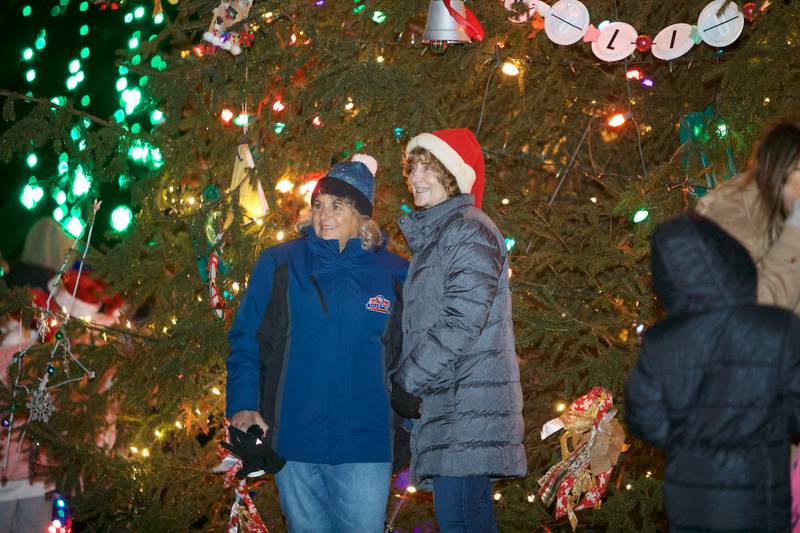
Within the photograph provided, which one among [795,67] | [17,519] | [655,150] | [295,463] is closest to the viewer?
[295,463]

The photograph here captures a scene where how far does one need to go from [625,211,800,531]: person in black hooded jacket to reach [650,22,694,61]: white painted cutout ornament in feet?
7.47

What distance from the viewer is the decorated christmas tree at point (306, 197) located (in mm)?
5125

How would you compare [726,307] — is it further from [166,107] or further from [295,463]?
[166,107]

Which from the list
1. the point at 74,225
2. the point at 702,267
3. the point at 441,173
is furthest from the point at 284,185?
the point at 702,267

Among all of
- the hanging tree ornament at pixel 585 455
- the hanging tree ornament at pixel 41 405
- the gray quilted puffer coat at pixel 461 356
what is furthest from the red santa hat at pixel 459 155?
the hanging tree ornament at pixel 41 405

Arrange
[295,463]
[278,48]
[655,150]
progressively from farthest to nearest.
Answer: [655,150]
[278,48]
[295,463]

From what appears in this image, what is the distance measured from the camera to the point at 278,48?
5453 millimetres

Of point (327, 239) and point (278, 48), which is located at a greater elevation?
point (278, 48)

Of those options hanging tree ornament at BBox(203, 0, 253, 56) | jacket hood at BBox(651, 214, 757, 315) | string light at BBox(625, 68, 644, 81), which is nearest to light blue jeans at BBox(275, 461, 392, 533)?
jacket hood at BBox(651, 214, 757, 315)

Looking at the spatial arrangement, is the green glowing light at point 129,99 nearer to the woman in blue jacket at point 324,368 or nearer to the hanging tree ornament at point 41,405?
the hanging tree ornament at point 41,405

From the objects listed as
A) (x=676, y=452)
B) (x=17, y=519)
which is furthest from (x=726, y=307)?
(x=17, y=519)

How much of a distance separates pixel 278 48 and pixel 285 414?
8.19ft

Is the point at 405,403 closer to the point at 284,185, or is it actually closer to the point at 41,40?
the point at 284,185

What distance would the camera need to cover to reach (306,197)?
218 inches
